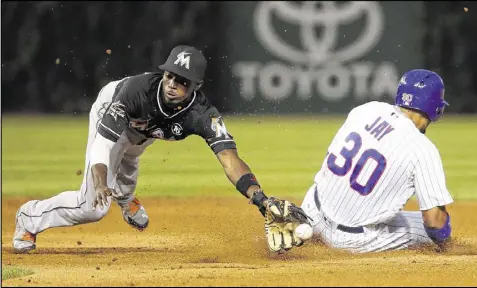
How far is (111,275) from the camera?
6.16 metres

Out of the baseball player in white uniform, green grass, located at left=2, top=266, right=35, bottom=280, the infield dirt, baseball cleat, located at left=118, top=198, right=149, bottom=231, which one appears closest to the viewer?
the infield dirt

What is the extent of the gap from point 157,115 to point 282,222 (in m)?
1.11

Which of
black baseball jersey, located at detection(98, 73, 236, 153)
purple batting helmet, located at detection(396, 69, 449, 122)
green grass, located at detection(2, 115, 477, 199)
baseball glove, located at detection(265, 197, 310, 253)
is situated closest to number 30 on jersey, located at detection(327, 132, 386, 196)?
purple batting helmet, located at detection(396, 69, 449, 122)

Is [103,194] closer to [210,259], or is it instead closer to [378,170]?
[210,259]

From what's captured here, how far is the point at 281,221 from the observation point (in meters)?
6.62

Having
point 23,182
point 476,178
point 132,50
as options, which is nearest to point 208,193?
point 23,182

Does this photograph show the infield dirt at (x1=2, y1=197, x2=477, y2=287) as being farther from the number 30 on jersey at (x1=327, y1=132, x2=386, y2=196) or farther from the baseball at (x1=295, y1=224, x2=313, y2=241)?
the number 30 on jersey at (x1=327, y1=132, x2=386, y2=196)

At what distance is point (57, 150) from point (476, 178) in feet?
19.7

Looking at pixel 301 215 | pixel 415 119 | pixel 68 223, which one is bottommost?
pixel 68 223

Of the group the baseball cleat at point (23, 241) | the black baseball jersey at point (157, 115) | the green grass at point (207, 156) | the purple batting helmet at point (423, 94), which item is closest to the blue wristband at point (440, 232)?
the purple batting helmet at point (423, 94)

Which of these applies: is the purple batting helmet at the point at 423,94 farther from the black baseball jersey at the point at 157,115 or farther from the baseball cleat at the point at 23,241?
the baseball cleat at the point at 23,241

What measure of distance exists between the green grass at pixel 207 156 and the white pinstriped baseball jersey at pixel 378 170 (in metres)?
3.44

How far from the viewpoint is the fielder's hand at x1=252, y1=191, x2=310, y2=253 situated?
21.5ft

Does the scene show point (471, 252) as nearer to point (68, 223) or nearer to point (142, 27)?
point (68, 223)
